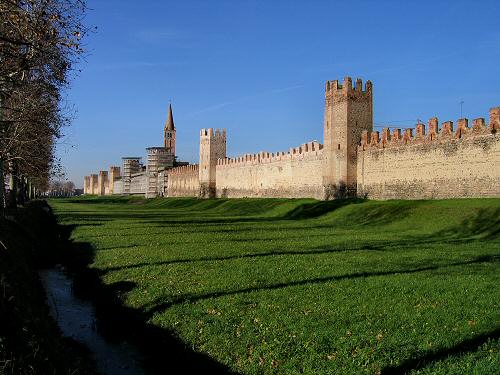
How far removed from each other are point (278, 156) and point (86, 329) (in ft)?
112

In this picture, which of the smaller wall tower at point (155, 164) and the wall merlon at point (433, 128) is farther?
the smaller wall tower at point (155, 164)

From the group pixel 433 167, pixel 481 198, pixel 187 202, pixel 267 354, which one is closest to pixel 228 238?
pixel 267 354

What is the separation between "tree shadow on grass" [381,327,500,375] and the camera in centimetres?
496

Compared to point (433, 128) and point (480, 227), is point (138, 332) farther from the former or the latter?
point (433, 128)

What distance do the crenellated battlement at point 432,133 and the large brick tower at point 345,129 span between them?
0.77m

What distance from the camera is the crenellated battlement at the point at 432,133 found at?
22188mm

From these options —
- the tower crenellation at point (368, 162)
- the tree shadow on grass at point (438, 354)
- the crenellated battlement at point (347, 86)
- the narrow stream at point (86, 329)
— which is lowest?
the narrow stream at point (86, 329)

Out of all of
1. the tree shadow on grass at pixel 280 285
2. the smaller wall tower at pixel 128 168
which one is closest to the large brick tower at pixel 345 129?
the tree shadow on grass at pixel 280 285

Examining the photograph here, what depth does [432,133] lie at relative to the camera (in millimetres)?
25562

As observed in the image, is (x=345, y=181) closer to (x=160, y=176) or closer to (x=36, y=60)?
(x=36, y=60)

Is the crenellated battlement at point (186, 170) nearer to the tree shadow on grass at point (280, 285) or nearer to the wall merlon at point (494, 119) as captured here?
the wall merlon at point (494, 119)

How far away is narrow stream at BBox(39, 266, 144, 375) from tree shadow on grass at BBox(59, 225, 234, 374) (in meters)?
0.13

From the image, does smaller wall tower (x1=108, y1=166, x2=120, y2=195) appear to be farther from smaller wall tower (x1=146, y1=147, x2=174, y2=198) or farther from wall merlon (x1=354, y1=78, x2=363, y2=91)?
wall merlon (x1=354, y1=78, x2=363, y2=91)

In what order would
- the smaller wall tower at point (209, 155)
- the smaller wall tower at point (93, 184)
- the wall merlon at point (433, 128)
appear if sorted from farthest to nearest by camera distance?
the smaller wall tower at point (93, 184) → the smaller wall tower at point (209, 155) → the wall merlon at point (433, 128)
